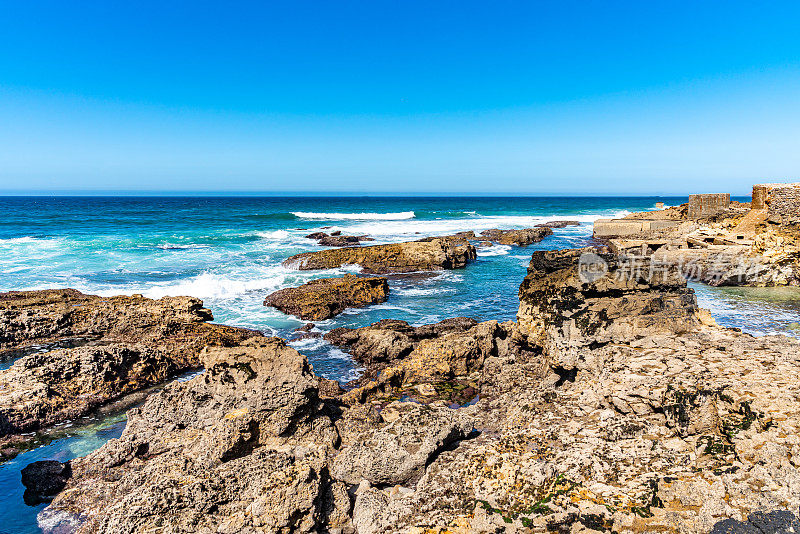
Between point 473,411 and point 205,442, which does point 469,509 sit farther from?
point 205,442

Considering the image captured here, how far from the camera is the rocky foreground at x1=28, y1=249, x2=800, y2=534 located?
316 cm

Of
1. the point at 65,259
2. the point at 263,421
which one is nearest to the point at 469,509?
the point at 263,421

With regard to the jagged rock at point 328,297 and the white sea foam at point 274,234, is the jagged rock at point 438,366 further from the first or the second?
the white sea foam at point 274,234

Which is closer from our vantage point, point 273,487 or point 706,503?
point 706,503

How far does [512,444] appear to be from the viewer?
4.01 m

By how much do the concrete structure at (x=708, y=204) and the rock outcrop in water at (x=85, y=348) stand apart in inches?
897

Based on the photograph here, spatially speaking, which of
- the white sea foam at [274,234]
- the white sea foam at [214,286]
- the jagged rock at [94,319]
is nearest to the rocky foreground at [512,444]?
the jagged rock at [94,319]

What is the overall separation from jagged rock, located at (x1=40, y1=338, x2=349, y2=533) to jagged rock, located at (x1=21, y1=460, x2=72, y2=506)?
116 millimetres

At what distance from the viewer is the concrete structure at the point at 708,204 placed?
2150 centimetres

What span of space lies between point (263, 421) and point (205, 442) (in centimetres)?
65

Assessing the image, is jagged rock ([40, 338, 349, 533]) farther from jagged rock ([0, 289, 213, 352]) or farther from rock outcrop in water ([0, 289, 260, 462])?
jagged rock ([0, 289, 213, 352])

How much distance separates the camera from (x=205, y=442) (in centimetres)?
490

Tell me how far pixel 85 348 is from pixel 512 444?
7297mm

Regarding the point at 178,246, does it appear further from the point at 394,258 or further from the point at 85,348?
the point at 85,348
